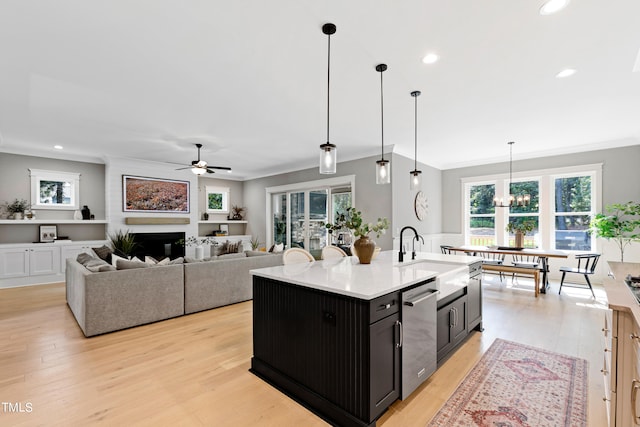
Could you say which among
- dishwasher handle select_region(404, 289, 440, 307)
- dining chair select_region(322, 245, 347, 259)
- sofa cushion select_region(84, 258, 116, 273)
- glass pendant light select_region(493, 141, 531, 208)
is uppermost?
glass pendant light select_region(493, 141, 531, 208)

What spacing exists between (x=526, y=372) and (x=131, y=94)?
189 inches

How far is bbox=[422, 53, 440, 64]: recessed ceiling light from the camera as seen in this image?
2.50m

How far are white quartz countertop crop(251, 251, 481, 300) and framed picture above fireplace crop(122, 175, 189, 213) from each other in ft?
18.7

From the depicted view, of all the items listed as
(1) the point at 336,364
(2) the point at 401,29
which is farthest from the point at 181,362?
(2) the point at 401,29

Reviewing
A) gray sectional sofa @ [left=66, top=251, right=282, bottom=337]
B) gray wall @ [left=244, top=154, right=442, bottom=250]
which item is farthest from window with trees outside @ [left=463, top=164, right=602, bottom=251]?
gray sectional sofa @ [left=66, top=251, right=282, bottom=337]

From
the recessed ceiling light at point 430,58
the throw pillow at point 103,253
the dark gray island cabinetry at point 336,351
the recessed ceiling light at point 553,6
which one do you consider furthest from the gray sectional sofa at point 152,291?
the recessed ceiling light at point 553,6

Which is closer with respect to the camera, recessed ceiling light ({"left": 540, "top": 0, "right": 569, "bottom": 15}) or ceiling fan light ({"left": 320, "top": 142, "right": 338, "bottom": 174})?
recessed ceiling light ({"left": 540, "top": 0, "right": 569, "bottom": 15})

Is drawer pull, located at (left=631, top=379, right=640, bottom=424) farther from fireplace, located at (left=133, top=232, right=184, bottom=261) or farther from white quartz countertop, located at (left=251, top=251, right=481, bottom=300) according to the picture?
fireplace, located at (left=133, top=232, right=184, bottom=261)

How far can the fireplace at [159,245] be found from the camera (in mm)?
6703

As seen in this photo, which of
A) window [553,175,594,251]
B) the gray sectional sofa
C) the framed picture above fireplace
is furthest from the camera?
the framed picture above fireplace

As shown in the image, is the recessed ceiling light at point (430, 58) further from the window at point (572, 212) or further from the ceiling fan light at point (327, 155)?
the window at point (572, 212)

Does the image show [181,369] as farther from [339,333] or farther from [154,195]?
[154,195]

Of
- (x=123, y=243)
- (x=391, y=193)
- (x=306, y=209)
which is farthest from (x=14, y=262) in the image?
(x=391, y=193)

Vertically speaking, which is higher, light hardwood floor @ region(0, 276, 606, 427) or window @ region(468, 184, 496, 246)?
window @ region(468, 184, 496, 246)
